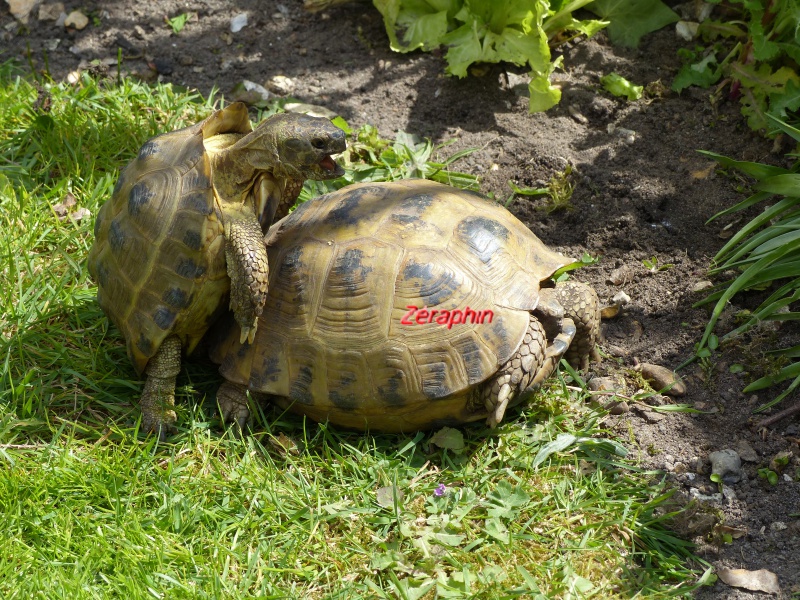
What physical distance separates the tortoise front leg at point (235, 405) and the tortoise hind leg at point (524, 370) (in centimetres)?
113

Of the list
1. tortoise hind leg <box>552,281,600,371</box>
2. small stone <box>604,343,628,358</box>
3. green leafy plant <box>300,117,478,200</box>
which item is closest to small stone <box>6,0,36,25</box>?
green leafy plant <box>300,117,478,200</box>

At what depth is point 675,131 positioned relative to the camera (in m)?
5.05

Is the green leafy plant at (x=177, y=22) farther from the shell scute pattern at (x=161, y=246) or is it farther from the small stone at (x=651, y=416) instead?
the small stone at (x=651, y=416)

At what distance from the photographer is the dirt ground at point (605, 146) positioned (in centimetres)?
362

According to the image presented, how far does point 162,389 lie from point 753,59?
3.99 metres

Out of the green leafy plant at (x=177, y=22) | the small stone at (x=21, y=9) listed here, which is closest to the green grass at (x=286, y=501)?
the green leafy plant at (x=177, y=22)

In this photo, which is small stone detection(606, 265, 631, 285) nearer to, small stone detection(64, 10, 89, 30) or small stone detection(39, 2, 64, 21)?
small stone detection(64, 10, 89, 30)

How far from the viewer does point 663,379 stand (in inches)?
155

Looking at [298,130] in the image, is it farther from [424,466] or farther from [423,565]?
[423,565]

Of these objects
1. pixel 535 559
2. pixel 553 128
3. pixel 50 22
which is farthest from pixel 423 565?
pixel 50 22

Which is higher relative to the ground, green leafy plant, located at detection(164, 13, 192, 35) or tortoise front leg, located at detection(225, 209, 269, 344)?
green leafy plant, located at detection(164, 13, 192, 35)

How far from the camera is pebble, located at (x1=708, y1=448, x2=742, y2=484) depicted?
3527mm

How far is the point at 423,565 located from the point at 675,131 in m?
3.26

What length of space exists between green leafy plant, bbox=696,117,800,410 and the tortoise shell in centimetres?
245
